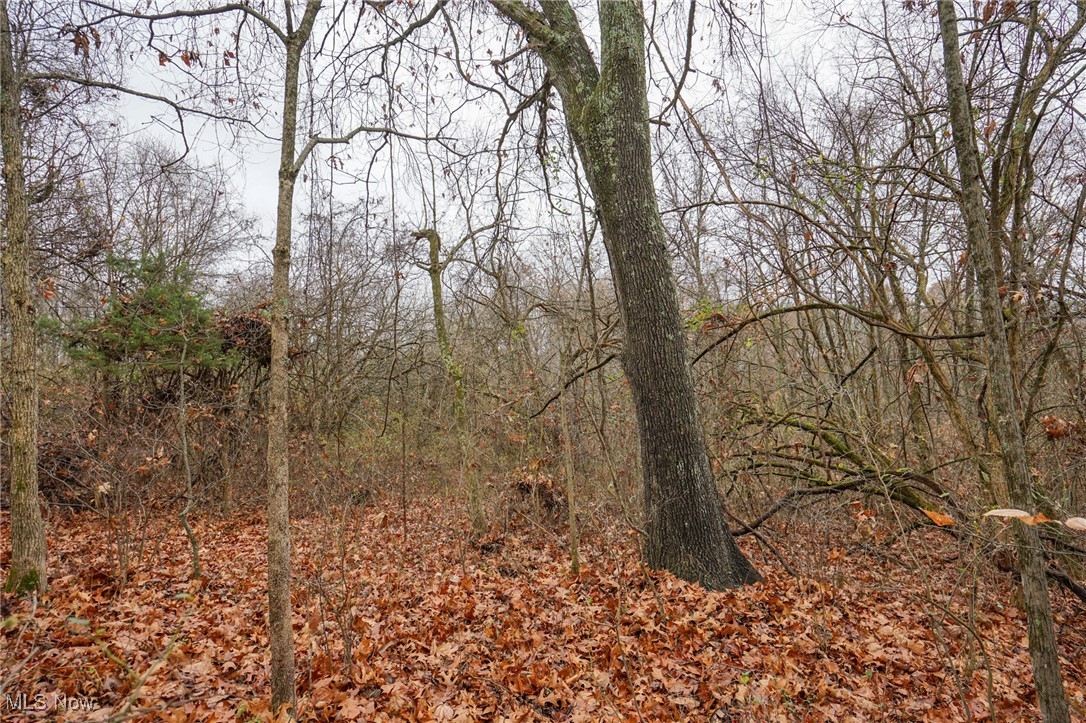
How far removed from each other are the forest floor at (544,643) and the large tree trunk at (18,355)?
40 cm

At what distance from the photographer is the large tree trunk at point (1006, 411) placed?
2.51 m

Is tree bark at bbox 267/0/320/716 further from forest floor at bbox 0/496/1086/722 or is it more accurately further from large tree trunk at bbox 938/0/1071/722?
large tree trunk at bbox 938/0/1071/722

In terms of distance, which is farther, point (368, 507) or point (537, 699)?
point (368, 507)

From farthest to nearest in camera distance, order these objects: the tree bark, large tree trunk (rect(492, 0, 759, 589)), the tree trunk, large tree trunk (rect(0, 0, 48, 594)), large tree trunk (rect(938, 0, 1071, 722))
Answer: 1. the tree trunk
2. large tree trunk (rect(492, 0, 759, 589))
3. large tree trunk (rect(0, 0, 48, 594))
4. the tree bark
5. large tree trunk (rect(938, 0, 1071, 722))

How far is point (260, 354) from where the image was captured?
9.04 meters

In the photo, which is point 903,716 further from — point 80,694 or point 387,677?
point 80,694

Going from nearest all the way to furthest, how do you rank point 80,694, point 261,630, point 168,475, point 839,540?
point 80,694 → point 261,630 → point 839,540 → point 168,475

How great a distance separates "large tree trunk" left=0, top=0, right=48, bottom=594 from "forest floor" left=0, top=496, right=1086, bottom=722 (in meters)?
0.40

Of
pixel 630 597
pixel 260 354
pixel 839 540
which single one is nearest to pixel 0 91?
pixel 260 354

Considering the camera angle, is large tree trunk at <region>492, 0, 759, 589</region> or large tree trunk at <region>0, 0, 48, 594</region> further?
large tree trunk at <region>492, 0, 759, 589</region>

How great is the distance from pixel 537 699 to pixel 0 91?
19.9 feet

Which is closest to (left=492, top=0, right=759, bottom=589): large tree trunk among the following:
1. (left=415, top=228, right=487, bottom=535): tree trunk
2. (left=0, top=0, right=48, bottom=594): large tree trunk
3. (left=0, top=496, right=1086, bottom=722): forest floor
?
(left=0, top=496, right=1086, bottom=722): forest floor

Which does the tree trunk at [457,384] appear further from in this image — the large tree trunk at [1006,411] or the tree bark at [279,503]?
the large tree trunk at [1006,411]

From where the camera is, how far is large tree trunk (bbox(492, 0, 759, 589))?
4.55 metres
